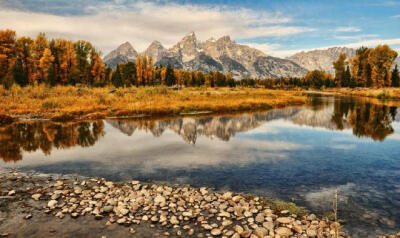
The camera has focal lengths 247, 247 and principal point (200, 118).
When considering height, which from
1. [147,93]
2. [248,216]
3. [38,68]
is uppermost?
[38,68]

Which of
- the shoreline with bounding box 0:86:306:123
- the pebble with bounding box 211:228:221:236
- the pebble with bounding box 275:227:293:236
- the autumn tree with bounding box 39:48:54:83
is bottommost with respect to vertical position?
the pebble with bounding box 211:228:221:236

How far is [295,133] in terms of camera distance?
22516mm

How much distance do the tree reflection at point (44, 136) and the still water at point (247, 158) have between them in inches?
2.4

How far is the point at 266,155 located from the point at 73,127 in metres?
18.9

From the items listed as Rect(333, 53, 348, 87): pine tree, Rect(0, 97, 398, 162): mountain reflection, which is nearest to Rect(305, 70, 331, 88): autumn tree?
Rect(333, 53, 348, 87): pine tree

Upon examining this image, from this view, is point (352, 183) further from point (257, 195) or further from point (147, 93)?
point (147, 93)

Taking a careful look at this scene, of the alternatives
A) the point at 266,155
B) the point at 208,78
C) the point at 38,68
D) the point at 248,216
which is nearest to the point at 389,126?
the point at 266,155

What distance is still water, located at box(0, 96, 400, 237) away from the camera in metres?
9.39

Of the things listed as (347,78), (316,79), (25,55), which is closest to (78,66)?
(25,55)

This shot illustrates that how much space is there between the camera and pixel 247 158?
47.5 ft

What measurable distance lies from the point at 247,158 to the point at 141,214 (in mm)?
8007

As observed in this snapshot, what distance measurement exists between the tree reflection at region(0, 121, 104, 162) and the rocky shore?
721 cm

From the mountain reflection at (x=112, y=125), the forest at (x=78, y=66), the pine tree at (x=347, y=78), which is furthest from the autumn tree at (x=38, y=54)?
the pine tree at (x=347, y=78)

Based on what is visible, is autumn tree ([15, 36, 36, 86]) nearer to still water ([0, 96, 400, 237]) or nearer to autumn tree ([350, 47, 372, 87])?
still water ([0, 96, 400, 237])
